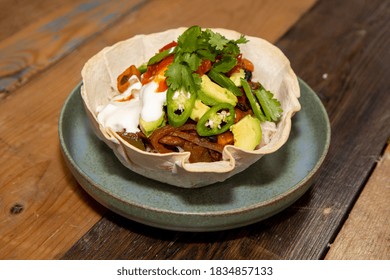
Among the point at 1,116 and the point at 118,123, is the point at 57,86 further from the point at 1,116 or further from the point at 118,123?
the point at 118,123

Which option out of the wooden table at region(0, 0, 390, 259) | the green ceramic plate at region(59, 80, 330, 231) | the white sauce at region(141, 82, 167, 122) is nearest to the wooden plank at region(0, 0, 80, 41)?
the wooden table at region(0, 0, 390, 259)

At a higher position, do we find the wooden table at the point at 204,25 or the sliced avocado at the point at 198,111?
the sliced avocado at the point at 198,111

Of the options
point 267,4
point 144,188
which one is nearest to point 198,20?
point 267,4

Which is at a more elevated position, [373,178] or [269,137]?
[269,137]

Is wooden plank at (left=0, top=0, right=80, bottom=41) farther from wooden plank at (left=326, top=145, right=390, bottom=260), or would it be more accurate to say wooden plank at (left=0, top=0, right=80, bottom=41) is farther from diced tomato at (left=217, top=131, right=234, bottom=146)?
wooden plank at (left=326, top=145, right=390, bottom=260)

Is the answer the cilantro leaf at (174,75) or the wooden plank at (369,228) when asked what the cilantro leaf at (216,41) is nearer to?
the cilantro leaf at (174,75)

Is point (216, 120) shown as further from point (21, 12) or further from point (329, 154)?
point (21, 12)

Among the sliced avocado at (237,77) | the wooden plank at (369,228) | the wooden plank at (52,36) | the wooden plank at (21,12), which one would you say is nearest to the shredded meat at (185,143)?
the sliced avocado at (237,77)
